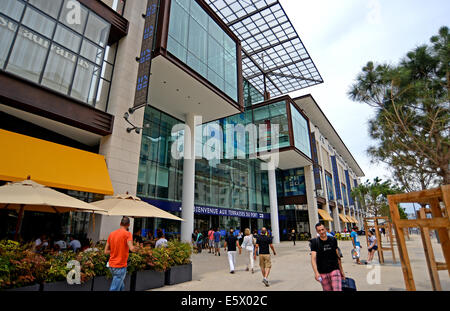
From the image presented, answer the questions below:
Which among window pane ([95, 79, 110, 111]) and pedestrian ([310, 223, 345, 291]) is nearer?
pedestrian ([310, 223, 345, 291])

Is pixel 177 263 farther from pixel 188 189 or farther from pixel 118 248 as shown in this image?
pixel 188 189

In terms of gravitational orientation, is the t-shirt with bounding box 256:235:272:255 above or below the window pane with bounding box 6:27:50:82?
below

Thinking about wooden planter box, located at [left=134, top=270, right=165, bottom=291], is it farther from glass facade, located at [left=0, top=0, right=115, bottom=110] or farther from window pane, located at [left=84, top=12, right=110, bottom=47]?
window pane, located at [left=84, top=12, right=110, bottom=47]

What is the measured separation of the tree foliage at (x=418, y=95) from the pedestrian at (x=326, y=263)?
10.6 meters

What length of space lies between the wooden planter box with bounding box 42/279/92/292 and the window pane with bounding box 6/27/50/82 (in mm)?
8503

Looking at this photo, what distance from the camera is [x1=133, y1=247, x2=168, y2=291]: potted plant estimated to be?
7166mm

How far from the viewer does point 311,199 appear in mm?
36281

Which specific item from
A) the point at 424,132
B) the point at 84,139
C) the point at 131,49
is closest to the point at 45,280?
the point at 84,139

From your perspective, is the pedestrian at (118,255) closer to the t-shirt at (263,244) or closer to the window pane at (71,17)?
the t-shirt at (263,244)

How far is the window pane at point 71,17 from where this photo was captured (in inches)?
455

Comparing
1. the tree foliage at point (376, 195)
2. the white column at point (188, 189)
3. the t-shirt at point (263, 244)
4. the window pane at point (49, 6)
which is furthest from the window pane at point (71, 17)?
the tree foliage at point (376, 195)

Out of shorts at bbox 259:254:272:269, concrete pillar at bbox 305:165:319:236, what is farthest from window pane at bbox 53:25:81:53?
concrete pillar at bbox 305:165:319:236

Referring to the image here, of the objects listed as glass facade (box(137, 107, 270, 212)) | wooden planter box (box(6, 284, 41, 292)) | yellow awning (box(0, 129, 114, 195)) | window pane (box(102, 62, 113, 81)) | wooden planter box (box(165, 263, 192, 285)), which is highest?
window pane (box(102, 62, 113, 81))

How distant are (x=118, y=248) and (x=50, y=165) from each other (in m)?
6.10
